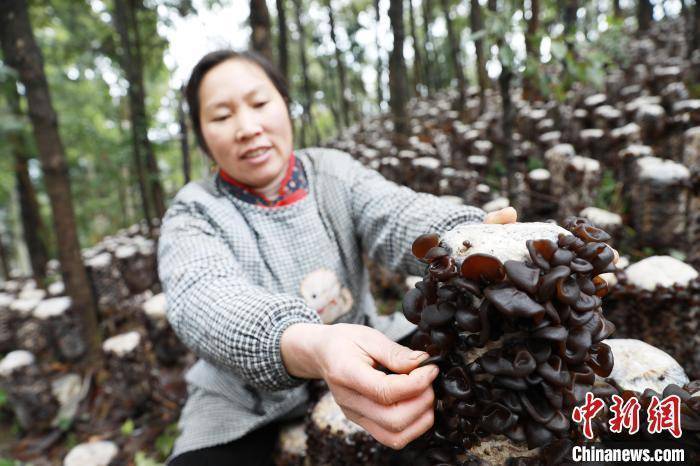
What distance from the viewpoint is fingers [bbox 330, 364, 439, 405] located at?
93cm

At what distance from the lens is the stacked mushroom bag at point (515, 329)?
91 centimetres

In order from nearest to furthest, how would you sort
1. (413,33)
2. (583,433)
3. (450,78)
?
(583,433) → (413,33) → (450,78)

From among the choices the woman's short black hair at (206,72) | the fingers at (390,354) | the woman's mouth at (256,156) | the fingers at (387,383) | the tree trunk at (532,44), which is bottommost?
the fingers at (387,383)

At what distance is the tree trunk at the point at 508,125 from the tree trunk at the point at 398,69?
2.97 m

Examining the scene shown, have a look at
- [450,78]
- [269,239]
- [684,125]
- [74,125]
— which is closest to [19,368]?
[269,239]

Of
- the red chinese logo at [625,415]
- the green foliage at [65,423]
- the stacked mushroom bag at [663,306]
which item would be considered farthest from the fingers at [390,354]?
the green foliage at [65,423]

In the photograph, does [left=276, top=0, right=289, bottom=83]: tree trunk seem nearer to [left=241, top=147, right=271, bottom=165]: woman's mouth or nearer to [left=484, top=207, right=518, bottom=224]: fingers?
[left=241, top=147, right=271, bottom=165]: woman's mouth

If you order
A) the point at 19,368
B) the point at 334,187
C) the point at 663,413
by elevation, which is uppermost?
the point at 334,187

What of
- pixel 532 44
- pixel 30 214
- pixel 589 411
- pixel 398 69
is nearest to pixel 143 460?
pixel 589 411

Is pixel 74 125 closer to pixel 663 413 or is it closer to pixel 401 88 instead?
pixel 401 88

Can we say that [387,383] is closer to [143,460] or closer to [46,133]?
[143,460]

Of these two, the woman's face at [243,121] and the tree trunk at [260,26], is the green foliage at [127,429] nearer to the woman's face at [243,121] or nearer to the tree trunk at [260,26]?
the woman's face at [243,121]

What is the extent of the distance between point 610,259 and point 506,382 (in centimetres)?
38

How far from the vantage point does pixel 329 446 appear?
1.84 meters
